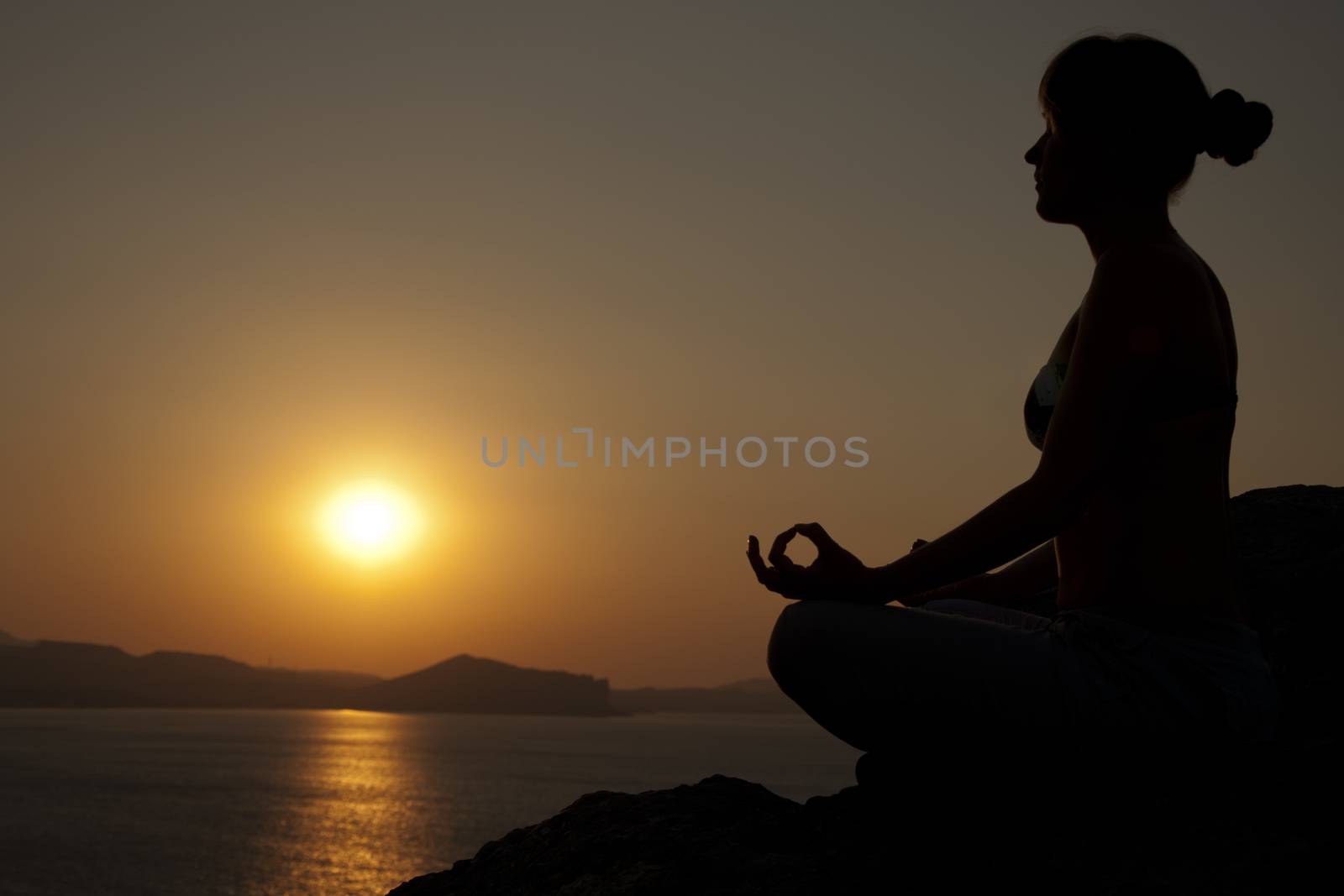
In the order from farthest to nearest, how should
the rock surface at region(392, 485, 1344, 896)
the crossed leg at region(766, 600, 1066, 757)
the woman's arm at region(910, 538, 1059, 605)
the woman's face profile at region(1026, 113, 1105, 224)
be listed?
the woman's arm at region(910, 538, 1059, 605)
the woman's face profile at region(1026, 113, 1105, 224)
the rock surface at region(392, 485, 1344, 896)
the crossed leg at region(766, 600, 1066, 757)

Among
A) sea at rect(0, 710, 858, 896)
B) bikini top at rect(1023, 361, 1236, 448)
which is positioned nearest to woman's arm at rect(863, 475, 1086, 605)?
bikini top at rect(1023, 361, 1236, 448)

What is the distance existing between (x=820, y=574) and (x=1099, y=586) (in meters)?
0.71

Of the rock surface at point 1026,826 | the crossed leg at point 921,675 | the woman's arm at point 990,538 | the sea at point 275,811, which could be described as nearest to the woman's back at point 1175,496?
the woman's arm at point 990,538

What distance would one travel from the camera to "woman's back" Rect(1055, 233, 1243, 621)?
106 inches

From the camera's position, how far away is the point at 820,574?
2.84 meters

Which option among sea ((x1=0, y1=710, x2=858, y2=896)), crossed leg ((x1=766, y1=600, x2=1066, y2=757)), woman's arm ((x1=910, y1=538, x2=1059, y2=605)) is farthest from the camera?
sea ((x1=0, y1=710, x2=858, y2=896))

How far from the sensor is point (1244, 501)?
224 inches

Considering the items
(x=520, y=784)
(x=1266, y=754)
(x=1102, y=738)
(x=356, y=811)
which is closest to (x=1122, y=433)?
(x=1102, y=738)

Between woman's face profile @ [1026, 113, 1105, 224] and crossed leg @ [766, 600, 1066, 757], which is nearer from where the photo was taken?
crossed leg @ [766, 600, 1066, 757]

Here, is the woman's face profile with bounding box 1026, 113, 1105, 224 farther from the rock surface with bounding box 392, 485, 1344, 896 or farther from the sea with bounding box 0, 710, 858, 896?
the sea with bounding box 0, 710, 858, 896

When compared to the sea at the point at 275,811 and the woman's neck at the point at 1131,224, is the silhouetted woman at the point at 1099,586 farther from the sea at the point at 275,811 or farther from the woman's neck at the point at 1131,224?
the sea at the point at 275,811

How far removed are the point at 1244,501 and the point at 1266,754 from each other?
289 cm

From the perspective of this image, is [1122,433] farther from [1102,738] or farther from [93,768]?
[93,768]

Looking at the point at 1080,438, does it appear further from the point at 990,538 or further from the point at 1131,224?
the point at 1131,224
